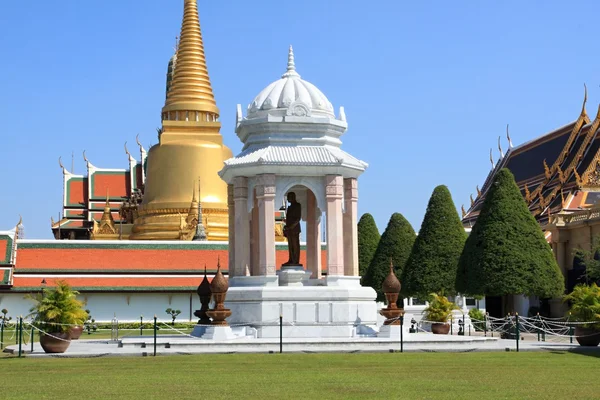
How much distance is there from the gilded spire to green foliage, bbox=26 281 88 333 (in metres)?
39.8

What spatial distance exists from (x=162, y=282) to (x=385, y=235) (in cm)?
1134

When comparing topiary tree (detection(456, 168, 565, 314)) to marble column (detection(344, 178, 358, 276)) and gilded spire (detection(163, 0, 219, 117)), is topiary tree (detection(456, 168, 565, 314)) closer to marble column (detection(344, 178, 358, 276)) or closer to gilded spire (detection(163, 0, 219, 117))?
marble column (detection(344, 178, 358, 276))

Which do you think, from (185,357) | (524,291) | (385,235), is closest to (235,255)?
(185,357)

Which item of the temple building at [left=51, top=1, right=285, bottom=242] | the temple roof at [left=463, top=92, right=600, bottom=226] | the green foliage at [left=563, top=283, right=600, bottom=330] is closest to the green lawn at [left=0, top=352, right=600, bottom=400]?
the green foliage at [left=563, top=283, right=600, bottom=330]

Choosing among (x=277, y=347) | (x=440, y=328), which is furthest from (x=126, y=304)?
(x=277, y=347)

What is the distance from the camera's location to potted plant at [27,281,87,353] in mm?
22875

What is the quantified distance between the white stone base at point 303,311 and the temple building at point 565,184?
25739 mm

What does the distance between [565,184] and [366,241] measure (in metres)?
15.2

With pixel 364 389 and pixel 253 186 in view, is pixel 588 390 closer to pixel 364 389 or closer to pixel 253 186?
pixel 364 389

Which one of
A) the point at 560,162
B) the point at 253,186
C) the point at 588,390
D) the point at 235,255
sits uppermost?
the point at 560,162

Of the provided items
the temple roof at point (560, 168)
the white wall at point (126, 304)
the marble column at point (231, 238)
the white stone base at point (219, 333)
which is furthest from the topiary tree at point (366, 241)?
the white stone base at point (219, 333)

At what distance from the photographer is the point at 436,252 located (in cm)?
4134

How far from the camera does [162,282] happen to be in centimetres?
4881

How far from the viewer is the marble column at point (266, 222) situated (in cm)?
2533
